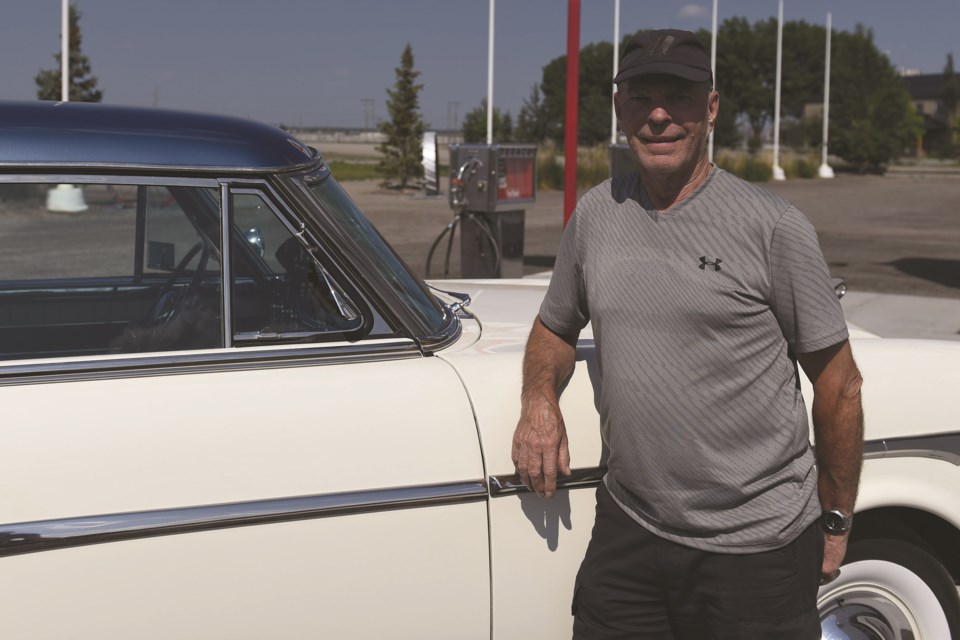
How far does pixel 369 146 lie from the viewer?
74.4 m

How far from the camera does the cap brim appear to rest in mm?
2219

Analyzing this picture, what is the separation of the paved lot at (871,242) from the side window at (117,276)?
22.9ft

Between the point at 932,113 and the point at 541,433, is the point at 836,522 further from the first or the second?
the point at 932,113

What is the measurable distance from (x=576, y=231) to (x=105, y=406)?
1.10 meters

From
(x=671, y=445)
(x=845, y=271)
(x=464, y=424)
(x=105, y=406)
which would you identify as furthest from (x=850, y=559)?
(x=845, y=271)

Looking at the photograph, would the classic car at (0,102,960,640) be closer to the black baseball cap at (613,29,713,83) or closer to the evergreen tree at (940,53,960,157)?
the black baseball cap at (613,29,713,83)

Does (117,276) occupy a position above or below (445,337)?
above

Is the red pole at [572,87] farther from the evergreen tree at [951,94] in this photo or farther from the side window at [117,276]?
the evergreen tree at [951,94]

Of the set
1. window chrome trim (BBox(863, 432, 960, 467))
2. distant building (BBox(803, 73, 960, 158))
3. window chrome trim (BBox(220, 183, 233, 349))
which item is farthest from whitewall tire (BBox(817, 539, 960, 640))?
distant building (BBox(803, 73, 960, 158))

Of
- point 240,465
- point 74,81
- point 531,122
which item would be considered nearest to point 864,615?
point 240,465

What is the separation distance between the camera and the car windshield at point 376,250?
2.62 meters

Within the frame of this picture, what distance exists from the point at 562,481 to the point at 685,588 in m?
0.39

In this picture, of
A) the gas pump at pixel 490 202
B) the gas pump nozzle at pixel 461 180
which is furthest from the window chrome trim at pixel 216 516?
the gas pump nozzle at pixel 461 180

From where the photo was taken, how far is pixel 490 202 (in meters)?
10.9
